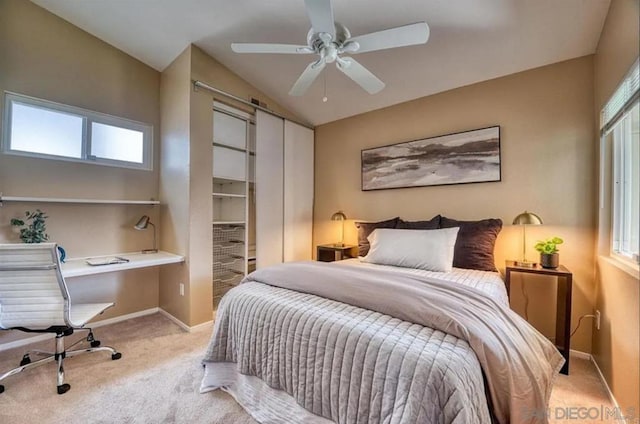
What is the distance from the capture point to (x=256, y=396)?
5.34 feet

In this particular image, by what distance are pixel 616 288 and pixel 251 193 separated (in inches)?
135

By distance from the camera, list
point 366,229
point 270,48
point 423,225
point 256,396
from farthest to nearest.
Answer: point 366,229 < point 423,225 < point 270,48 < point 256,396

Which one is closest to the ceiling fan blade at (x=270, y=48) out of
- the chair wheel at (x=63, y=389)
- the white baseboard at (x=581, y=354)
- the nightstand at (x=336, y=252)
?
the nightstand at (x=336, y=252)

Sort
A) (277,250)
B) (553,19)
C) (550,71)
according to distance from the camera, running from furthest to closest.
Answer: (277,250) < (550,71) < (553,19)

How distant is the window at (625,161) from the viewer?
1.53m

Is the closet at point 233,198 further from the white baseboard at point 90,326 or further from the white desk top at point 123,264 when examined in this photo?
the white baseboard at point 90,326

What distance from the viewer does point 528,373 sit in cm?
121

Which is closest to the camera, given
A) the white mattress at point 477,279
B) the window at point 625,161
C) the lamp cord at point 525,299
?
the window at point 625,161

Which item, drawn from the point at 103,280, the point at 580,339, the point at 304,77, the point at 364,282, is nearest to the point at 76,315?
the point at 103,280

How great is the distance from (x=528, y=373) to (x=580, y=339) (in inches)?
69.4

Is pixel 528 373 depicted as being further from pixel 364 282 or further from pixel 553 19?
pixel 553 19

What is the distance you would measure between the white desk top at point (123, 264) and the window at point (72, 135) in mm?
1012

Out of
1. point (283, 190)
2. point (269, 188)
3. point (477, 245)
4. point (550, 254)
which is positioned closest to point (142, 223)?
point (269, 188)

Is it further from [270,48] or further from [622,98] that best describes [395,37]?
[622,98]
